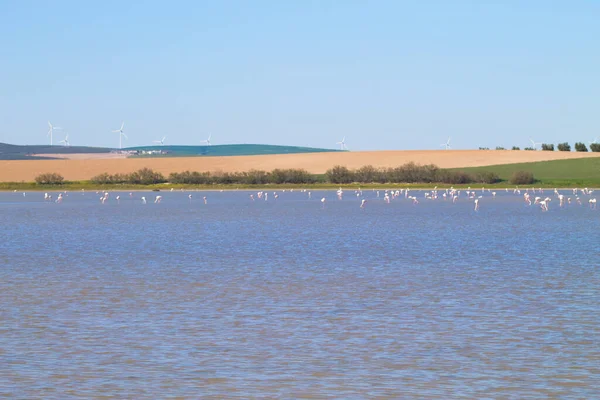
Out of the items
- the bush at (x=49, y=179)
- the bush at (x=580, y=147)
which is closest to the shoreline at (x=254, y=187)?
the bush at (x=49, y=179)

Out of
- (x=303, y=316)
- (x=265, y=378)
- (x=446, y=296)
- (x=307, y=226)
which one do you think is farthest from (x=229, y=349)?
(x=307, y=226)

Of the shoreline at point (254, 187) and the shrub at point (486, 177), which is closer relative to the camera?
the shoreline at point (254, 187)

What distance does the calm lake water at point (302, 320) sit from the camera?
41.9 feet

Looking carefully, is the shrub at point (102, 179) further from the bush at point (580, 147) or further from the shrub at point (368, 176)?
the bush at point (580, 147)

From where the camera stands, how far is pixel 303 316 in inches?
706

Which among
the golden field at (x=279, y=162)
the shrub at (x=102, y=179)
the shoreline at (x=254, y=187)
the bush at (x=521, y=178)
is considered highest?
the golden field at (x=279, y=162)

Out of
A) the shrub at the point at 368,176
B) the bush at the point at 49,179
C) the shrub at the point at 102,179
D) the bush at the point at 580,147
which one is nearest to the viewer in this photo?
the shrub at the point at 368,176

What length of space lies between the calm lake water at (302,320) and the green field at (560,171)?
318 ft

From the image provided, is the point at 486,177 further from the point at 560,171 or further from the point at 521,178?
the point at 560,171

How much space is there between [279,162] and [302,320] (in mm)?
150151

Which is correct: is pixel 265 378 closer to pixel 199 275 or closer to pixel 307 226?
pixel 199 275

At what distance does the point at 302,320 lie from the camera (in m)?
17.5

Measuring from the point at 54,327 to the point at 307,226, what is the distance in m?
32.6

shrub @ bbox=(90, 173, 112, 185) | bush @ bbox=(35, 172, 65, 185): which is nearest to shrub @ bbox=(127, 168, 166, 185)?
shrub @ bbox=(90, 173, 112, 185)
